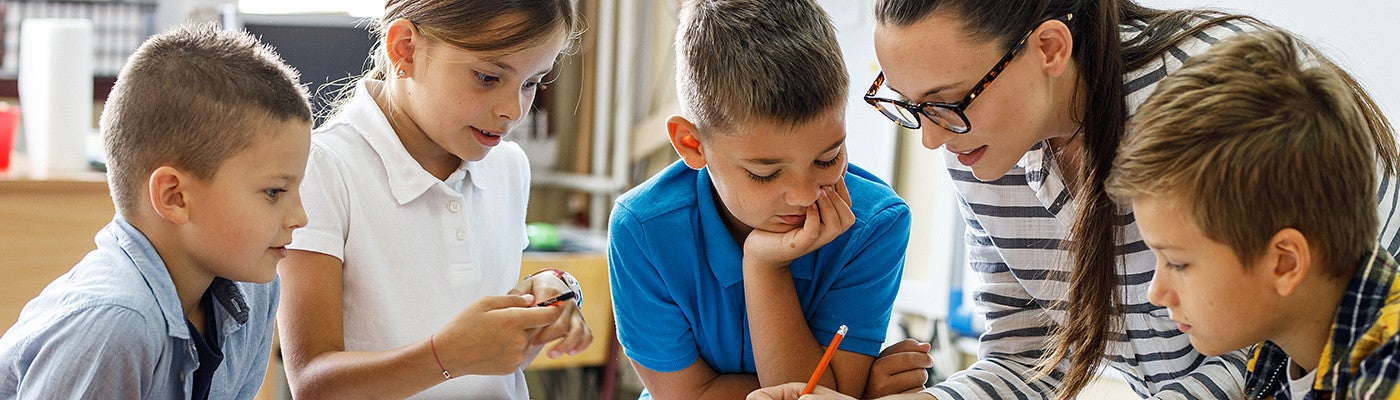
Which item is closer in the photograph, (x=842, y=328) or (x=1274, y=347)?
(x=1274, y=347)

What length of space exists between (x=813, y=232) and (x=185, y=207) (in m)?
0.60

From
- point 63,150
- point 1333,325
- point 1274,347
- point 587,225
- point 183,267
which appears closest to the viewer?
point 1333,325

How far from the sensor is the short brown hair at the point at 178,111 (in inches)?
45.4

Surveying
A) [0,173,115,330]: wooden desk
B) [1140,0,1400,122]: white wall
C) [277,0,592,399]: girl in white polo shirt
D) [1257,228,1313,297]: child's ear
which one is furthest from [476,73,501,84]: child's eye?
[0,173,115,330]: wooden desk

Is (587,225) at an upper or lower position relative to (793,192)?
lower

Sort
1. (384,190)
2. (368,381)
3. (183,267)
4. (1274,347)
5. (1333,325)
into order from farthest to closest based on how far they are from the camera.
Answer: (384,190) → (368,381) → (183,267) → (1274,347) → (1333,325)

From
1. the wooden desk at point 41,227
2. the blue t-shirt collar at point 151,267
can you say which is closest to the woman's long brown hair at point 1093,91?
the blue t-shirt collar at point 151,267

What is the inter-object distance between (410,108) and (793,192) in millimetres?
470

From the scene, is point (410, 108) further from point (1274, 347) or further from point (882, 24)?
point (1274, 347)

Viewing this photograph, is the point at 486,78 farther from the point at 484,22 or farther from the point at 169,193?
the point at 169,193

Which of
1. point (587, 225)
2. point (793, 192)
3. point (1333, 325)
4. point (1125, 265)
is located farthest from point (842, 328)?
point (587, 225)

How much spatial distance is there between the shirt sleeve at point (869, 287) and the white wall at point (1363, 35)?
0.85 meters

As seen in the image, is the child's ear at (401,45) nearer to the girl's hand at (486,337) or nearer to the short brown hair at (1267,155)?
the girl's hand at (486,337)

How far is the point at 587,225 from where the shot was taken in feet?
12.0
